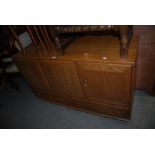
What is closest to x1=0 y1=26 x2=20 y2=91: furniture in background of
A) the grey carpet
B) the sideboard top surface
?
the grey carpet

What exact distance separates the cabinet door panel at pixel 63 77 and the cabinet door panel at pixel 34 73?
0.09 m

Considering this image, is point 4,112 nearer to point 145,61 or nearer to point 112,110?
point 112,110

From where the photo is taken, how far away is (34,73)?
1.50 meters

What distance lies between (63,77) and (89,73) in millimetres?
312

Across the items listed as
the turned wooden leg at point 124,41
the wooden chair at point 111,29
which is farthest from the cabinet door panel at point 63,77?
the turned wooden leg at point 124,41

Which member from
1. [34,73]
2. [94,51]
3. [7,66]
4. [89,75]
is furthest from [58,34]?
[7,66]

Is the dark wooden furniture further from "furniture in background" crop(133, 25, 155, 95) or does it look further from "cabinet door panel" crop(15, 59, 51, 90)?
"furniture in background" crop(133, 25, 155, 95)

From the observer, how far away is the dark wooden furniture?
1004 mm

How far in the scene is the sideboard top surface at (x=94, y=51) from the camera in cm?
99

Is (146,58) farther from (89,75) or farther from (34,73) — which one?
(34,73)

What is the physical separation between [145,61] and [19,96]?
6.30 feet

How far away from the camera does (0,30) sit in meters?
2.64
